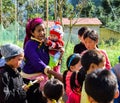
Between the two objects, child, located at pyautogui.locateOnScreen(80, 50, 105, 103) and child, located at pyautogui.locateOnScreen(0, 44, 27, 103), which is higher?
child, located at pyautogui.locateOnScreen(80, 50, 105, 103)

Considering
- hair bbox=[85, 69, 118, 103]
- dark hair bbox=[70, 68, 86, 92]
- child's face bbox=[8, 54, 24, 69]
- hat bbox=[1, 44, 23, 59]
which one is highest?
hair bbox=[85, 69, 118, 103]

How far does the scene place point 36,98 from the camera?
4.32m

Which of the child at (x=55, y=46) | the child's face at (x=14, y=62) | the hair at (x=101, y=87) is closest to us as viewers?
the hair at (x=101, y=87)

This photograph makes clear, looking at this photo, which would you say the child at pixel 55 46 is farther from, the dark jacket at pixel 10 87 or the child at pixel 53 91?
the child at pixel 53 91

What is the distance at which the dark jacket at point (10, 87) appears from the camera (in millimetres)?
3471

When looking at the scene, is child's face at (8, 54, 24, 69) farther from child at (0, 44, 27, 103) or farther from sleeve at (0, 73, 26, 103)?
sleeve at (0, 73, 26, 103)

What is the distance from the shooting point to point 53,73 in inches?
155

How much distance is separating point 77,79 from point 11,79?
65 cm

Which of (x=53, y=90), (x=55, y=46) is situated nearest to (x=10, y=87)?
(x=53, y=90)

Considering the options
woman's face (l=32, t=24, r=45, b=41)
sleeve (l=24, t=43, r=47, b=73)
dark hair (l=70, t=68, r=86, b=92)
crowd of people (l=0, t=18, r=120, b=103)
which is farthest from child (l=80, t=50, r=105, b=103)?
woman's face (l=32, t=24, r=45, b=41)

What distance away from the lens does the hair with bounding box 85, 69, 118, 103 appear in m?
2.18

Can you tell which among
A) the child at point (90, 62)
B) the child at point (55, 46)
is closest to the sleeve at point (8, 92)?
the child at point (90, 62)

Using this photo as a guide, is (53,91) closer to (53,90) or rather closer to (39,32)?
(53,90)

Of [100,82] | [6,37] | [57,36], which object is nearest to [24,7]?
[6,37]
